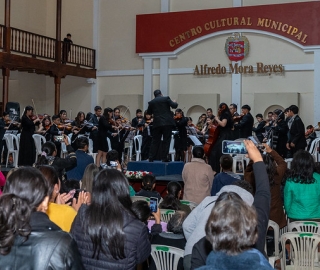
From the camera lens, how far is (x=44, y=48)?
14.8m

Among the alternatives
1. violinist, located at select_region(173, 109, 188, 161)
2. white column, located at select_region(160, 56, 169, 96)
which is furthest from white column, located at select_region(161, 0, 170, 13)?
violinist, located at select_region(173, 109, 188, 161)

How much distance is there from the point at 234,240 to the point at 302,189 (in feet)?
9.76

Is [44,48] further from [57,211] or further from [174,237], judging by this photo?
[57,211]

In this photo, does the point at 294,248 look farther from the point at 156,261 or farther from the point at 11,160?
the point at 11,160

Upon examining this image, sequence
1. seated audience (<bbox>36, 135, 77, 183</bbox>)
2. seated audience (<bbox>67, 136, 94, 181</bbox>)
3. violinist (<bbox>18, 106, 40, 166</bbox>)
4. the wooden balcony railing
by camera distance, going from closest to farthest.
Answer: seated audience (<bbox>36, 135, 77, 183</bbox>) → seated audience (<bbox>67, 136, 94, 181</bbox>) → violinist (<bbox>18, 106, 40, 166</bbox>) → the wooden balcony railing

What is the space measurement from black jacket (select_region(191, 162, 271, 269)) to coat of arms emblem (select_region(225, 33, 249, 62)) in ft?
39.9

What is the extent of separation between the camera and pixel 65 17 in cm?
1708

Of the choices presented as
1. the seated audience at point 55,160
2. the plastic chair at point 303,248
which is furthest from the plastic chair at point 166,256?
the seated audience at point 55,160

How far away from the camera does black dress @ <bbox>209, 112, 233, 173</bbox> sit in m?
8.80

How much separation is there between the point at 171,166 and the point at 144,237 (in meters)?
6.32

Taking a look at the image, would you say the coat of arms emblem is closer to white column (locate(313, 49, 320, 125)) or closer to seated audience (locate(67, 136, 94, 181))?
white column (locate(313, 49, 320, 125))

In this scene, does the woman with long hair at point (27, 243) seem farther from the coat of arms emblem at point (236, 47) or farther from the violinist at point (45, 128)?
the coat of arms emblem at point (236, 47)

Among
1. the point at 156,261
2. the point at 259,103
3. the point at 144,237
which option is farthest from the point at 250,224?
the point at 259,103

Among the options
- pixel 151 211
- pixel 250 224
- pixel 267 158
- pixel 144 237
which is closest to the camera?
pixel 250 224
